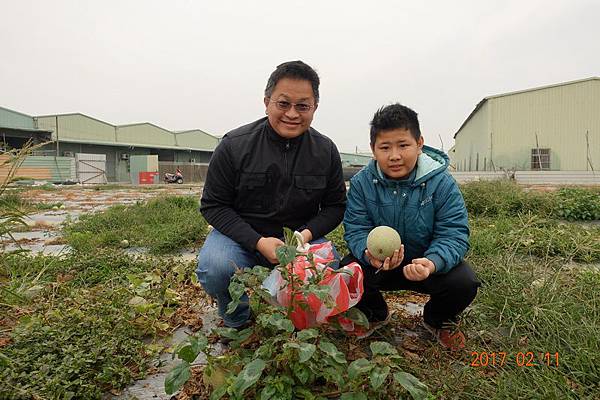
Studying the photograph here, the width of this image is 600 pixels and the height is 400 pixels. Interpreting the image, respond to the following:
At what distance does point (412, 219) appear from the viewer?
2158 mm

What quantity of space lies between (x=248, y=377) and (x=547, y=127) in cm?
2410

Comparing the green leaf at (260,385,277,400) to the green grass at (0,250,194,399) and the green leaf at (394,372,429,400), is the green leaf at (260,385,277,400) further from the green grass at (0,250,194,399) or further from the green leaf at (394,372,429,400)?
the green grass at (0,250,194,399)

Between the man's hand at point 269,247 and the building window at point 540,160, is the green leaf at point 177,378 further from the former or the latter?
the building window at point 540,160

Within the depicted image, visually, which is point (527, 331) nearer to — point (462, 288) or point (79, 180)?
point (462, 288)

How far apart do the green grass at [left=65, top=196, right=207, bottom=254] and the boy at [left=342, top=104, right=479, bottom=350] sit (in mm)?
2570

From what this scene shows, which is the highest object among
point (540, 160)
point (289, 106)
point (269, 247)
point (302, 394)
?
point (540, 160)

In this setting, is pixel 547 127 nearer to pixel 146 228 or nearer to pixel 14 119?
pixel 146 228

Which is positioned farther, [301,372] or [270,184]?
[270,184]

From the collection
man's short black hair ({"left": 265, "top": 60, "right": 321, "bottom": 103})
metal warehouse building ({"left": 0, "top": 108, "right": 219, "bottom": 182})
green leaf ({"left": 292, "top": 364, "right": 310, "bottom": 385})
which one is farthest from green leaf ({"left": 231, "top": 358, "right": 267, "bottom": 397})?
metal warehouse building ({"left": 0, "top": 108, "right": 219, "bottom": 182})

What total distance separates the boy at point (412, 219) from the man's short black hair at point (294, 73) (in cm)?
40

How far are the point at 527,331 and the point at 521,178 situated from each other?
2002 centimetres

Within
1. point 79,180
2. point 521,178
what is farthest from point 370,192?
point 79,180
